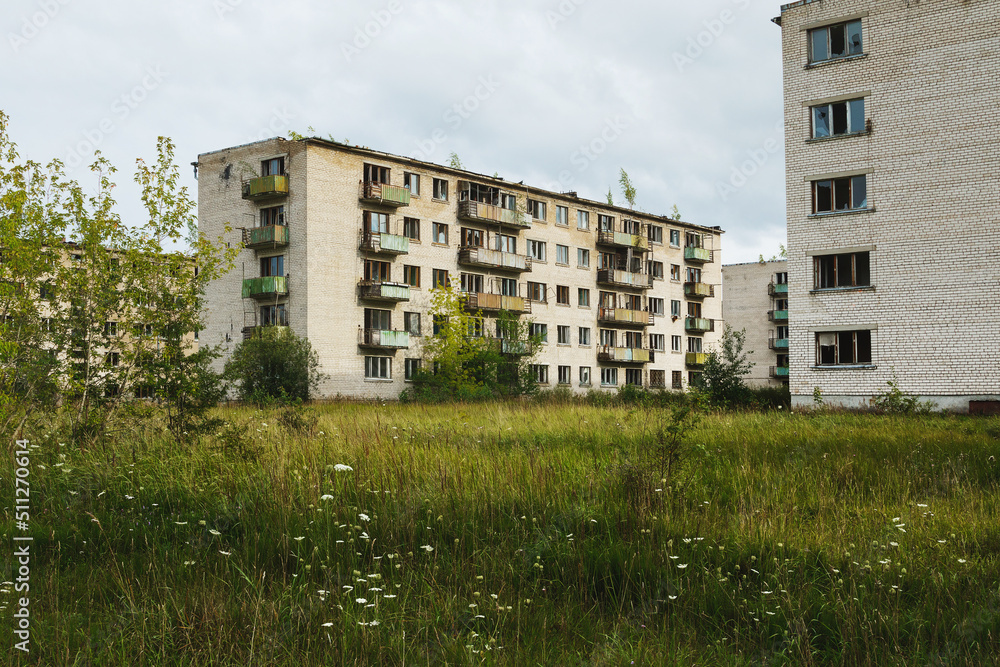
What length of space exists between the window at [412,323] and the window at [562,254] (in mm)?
15302

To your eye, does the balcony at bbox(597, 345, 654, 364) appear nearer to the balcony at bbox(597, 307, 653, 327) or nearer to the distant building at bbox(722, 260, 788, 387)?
the balcony at bbox(597, 307, 653, 327)

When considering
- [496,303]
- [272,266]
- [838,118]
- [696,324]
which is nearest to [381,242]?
[272,266]

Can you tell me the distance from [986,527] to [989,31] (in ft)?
86.9

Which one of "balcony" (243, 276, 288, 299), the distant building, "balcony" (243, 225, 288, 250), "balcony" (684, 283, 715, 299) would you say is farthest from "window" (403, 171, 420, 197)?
the distant building

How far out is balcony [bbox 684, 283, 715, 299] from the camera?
72.8 metres

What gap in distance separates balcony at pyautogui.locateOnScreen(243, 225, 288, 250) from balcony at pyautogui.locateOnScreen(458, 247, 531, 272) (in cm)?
1264

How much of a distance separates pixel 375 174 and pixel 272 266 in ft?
28.7

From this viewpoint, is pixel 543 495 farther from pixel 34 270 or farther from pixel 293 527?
pixel 34 270

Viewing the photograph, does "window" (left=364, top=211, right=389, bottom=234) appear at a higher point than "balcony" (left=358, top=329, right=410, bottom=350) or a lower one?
higher

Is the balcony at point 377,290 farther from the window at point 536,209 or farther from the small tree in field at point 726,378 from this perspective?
the small tree in field at point 726,378

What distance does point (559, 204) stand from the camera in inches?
2450

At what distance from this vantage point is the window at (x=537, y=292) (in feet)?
196

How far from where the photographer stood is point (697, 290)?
2864 inches

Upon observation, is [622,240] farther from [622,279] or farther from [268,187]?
[268,187]
